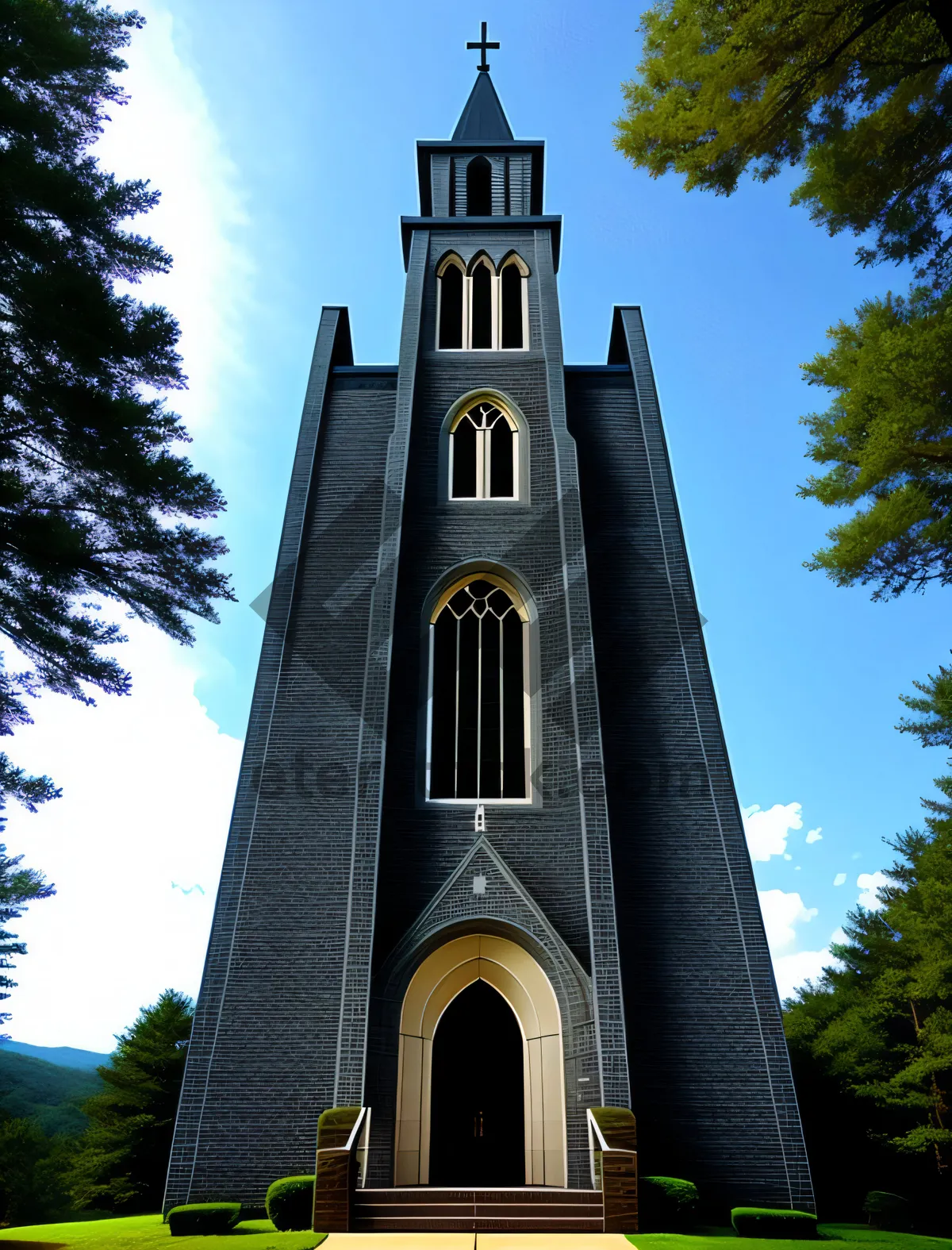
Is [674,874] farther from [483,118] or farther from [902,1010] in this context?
[483,118]

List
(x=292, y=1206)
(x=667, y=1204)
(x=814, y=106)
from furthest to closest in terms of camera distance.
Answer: (x=667, y=1204) → (x=292, y=1206) → (x=814, y=106)

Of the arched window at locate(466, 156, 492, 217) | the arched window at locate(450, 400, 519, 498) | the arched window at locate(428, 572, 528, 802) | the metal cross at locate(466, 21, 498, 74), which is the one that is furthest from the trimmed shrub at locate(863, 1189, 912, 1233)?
the metal cross at locate(466, 21, 498, 74)

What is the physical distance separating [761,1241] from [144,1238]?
20.7 ft

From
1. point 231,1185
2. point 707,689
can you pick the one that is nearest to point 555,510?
point 707,689

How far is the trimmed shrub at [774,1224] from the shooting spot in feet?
32.1

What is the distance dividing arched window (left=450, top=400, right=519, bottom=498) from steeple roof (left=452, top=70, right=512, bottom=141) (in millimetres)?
9246

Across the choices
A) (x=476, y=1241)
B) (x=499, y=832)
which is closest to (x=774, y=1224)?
(x=476, y=1241)

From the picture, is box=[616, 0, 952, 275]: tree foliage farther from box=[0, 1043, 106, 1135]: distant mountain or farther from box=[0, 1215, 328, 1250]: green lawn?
box=[0, 1043, 106, 1135]: distant mountain

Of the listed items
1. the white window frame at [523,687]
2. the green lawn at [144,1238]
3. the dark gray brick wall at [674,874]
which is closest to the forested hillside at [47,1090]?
the green lawn at [144,1238]

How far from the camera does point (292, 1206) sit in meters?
10.0

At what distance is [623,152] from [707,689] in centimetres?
882

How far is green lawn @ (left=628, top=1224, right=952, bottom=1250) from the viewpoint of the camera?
8.43 m

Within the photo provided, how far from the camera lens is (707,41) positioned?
7566 mm

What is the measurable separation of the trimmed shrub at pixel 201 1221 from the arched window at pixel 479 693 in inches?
230
